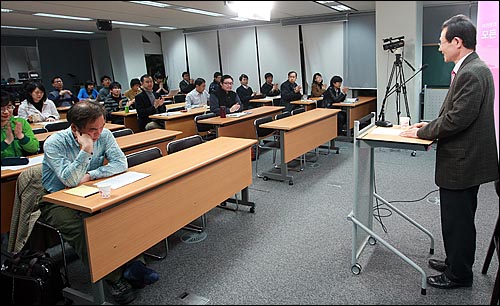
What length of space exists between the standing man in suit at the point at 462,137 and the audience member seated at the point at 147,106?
13.0 ft

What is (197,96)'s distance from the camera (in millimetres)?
6258

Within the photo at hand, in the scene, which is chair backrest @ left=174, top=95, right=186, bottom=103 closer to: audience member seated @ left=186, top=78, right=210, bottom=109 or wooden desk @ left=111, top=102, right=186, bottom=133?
audience member seated @ left=186, top=78, right=210, bottom=109

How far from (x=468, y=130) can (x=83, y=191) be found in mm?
2047

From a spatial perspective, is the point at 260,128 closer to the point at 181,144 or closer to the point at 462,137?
the point at 181,144

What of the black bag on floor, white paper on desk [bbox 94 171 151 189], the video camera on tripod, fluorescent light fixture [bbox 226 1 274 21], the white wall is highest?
the white wall

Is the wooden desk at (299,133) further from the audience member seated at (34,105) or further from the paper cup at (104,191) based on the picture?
the audience member seated at (34,105)

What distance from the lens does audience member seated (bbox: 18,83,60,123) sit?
185 inches

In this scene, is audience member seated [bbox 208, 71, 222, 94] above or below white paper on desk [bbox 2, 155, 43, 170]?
above

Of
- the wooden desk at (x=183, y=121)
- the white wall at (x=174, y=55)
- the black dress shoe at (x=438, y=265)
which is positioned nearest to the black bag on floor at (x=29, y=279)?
the black dress shoe at (x=438, y=265)

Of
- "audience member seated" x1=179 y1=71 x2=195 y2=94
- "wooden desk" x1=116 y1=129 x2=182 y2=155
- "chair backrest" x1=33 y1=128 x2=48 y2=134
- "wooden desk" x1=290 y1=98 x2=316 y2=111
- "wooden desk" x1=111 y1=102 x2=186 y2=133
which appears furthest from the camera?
"audience member seated" x1=179 y1=71 x2=195 y2=94

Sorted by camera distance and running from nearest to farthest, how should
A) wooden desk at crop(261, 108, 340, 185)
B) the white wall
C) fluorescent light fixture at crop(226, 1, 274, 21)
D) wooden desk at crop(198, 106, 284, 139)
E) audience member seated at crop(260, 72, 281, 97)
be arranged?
1. fluorescent light fixture at crop(226, 1, 274, 21)
2. wooden desk at crop(261, 108, 340, 185)
3. wooden desk at crop(198, 106, 284, 139)
4. audience member seated at crop(260, 72, 281, 97)
5. the white wall

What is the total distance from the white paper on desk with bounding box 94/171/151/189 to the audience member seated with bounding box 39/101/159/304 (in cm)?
9

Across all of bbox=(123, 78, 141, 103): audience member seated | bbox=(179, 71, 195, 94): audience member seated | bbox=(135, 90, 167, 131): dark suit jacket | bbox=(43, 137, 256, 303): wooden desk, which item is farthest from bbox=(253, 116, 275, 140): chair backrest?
bbox=(179, 71, 195, 94): audience member seated

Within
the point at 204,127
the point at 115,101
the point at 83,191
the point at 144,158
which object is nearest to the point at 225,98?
the point at 204,127
